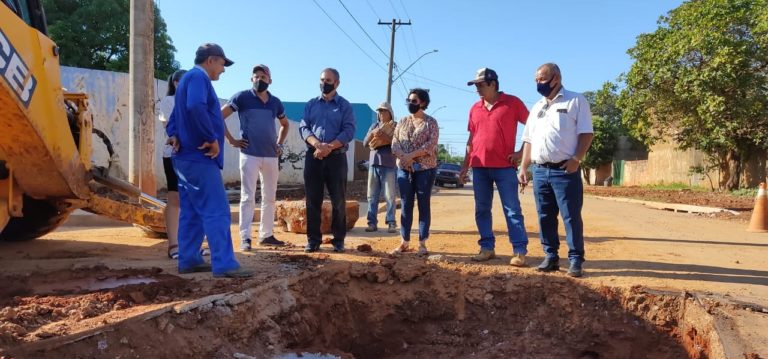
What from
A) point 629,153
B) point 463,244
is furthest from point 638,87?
point 629,153

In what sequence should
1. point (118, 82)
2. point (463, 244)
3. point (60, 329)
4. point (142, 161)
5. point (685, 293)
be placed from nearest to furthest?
1. point (60, 329)
2. point (685, 293)
3. point (463, 244)
4. point (142, 161)
5. point (118, 82)

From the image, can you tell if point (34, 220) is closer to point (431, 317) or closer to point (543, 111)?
point (431, 317)

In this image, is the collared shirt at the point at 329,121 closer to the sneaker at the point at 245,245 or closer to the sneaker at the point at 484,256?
the sneaker at the point at 245,245

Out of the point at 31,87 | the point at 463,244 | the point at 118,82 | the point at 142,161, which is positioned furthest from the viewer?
the point at 118,82

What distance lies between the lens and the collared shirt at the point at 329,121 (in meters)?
5.38

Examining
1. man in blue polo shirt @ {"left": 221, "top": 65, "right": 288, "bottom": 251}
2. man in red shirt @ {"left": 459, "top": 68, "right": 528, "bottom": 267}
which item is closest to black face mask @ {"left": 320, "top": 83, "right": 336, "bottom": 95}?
man in blue polo shirt @ {"left": 221, "top": 65, "right": 288, "bottom": 251}

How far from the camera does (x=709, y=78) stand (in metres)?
17.5

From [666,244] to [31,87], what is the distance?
6.64 m

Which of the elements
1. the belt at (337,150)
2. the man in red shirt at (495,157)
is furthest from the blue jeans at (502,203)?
the belt at (337,150)

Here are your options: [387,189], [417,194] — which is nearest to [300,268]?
[417,194]

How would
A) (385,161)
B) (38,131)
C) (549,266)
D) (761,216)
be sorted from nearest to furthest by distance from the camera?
(38,131) → (549,266) → (385,161) → (761,216)

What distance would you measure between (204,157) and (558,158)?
282 cm

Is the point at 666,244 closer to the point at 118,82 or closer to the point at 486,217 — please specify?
the point at 486,217

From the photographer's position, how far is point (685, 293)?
3816 millimetres
